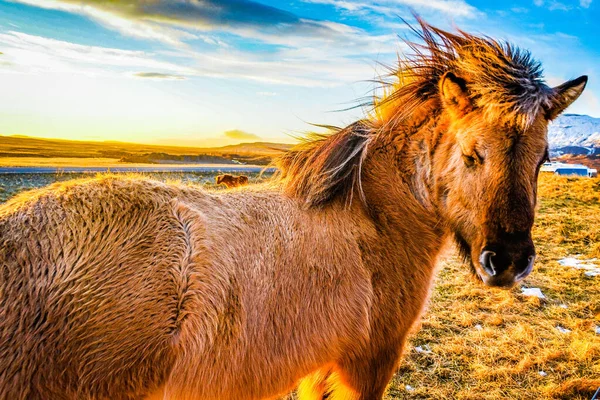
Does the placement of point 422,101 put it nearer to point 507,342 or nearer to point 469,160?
point 469,160

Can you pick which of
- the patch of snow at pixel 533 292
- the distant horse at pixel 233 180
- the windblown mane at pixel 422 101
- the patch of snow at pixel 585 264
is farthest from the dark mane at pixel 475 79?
the distant horse at pixel 233 180

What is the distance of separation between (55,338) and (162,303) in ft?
1.68

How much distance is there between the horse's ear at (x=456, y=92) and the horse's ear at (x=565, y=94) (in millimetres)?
569

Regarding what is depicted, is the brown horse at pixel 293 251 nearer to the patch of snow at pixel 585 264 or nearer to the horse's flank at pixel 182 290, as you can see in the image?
the horse's flank at pixel 182 290

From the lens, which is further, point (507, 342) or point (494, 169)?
point (507, 342)

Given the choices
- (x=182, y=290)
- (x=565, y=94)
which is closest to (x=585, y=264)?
(x=565, y=94)

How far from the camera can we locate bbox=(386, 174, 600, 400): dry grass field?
4.43 metres

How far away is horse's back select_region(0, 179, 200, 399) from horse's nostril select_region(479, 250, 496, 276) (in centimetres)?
186

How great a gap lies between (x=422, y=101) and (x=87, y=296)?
2663mm

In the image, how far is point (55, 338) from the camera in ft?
6.19

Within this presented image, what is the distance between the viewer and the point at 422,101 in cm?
304

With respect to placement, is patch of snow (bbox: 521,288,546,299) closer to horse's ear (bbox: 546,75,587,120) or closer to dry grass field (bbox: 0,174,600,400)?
dry grass field (bbox: 0,174,600,400)

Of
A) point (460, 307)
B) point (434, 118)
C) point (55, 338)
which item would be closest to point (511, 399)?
point (460, 307)

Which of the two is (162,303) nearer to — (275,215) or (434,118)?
(275,215)
